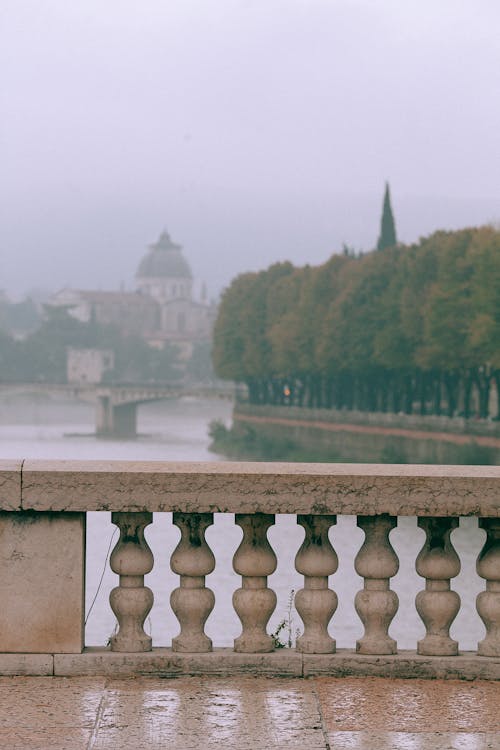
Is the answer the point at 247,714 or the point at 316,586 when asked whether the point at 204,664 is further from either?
the point at 247,714

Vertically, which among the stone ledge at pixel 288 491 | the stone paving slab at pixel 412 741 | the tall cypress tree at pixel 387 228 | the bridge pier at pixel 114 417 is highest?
the tall cypress tree at pixel 387 228

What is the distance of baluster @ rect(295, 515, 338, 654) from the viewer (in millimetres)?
6660

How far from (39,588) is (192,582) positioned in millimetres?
676

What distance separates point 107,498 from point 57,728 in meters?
1.22

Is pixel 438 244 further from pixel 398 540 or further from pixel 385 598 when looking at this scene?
pixel 385 598

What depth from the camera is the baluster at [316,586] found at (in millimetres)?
6660

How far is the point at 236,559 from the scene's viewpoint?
6.70m

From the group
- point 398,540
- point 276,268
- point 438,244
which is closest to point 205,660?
point 398,540

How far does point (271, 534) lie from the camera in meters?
38.8

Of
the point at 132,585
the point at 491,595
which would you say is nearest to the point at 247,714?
the point at 132,585

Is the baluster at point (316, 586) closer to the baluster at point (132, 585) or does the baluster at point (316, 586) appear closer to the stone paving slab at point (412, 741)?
the baluster at point (132, 585)

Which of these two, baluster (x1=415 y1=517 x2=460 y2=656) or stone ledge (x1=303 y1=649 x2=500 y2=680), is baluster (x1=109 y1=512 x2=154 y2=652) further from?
baluster (x1=415 y1=517 x2=460 y2=656)

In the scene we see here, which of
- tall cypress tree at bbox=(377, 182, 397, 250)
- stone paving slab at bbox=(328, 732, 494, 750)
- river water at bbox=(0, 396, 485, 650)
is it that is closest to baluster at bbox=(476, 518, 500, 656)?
stone paving slab at bbox=(328, 732, 494, 750)

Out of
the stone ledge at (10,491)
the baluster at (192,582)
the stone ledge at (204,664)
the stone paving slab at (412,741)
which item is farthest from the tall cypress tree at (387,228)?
the stone paving slab at (412,741)
